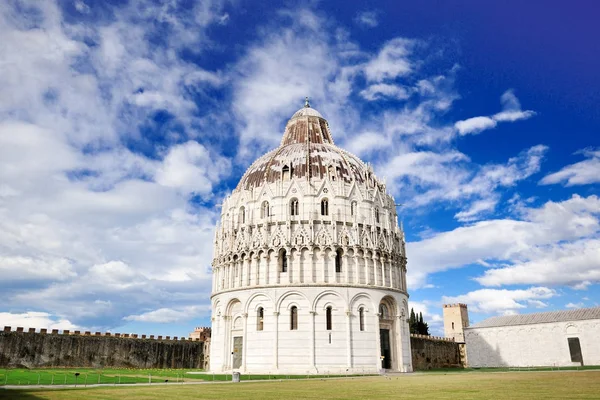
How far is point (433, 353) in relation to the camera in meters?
87.9

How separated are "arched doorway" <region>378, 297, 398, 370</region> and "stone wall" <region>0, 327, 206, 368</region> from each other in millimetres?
31548

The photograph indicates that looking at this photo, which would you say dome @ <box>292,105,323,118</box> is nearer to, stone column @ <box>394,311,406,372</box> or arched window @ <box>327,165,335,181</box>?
arched window @ <box>327,165,335,181</box>

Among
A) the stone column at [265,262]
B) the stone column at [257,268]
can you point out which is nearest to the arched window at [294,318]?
the stone column at [265,262]

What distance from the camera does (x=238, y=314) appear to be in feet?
183

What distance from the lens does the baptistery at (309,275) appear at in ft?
169

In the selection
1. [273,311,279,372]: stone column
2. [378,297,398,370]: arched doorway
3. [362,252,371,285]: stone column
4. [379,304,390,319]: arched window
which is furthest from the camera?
[379,304,390,319]: arched window

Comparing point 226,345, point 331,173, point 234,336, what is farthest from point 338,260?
point 226,345

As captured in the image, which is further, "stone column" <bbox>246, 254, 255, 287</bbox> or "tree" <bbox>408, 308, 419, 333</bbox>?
"tree" <bbox>408, 308, 419, 333</bbox>

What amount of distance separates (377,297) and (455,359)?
50430 millimetres

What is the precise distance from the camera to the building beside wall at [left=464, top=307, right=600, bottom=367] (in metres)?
73.2

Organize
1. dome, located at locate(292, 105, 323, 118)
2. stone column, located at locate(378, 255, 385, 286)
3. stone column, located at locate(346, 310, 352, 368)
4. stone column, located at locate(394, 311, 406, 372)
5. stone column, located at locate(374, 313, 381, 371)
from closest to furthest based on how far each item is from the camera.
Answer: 1. stone column, located at locate(346, 310, 352, 368)
2. stone column, located at locate(374, 313, 381, 371)
3. stone column, located at locate(394, 311, 406, 372)
4. stone column, located at locate(378, 255, 385, 286)
5. dome, located at locate(292, 105, 323, 118)

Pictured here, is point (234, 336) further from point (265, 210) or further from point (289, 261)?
point (265, 210)

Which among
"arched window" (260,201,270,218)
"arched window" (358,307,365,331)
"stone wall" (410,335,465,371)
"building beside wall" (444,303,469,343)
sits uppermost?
"arched window" (260,201,270,218)

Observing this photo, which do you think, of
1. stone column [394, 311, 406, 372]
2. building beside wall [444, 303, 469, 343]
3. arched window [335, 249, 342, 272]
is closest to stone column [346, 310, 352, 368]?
arched window [335, 249, 342, 272]
